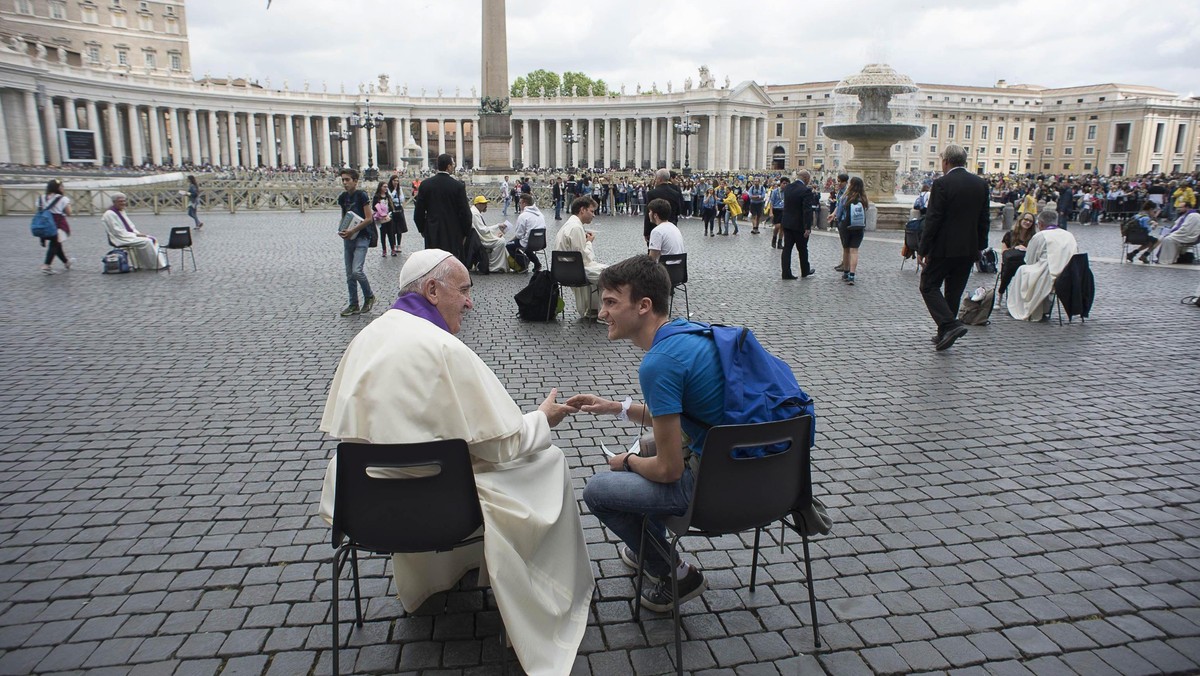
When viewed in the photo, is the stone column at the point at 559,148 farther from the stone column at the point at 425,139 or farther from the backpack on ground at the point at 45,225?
the backpack on ground at the point at 45,225

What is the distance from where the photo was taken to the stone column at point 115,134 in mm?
58500

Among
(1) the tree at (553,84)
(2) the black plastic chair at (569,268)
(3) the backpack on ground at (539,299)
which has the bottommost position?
(3) the backpack on ground at (539,299)

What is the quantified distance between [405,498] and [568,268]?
6266 mm

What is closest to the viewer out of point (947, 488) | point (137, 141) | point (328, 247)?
point (947, 488)

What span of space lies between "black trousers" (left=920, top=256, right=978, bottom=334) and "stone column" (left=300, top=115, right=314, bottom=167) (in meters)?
79.2

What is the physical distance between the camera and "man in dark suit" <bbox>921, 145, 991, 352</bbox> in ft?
24.5

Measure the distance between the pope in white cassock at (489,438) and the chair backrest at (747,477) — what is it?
0.53m

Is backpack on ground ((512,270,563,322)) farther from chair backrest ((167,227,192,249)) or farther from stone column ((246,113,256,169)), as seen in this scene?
stone column ((246,113,256,169))

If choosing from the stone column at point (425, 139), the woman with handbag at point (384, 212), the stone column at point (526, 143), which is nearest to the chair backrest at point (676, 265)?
the woman with handbag at point (384, 212)

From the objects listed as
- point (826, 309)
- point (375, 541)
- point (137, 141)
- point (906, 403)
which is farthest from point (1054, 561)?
point (137, 141)

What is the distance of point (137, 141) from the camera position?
62.8 metres

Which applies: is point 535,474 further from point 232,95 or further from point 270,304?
point 232,95

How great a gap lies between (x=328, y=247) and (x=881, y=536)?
1594 centimetres

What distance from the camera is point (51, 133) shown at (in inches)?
1989
